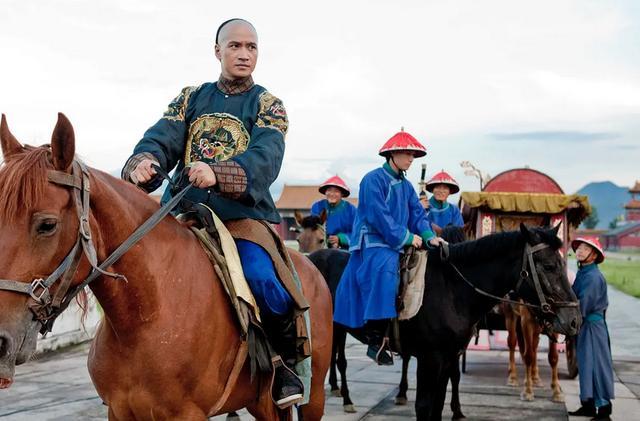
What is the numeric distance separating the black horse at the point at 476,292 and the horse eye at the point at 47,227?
3.85 meters

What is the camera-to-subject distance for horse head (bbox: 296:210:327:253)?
31.3 ft

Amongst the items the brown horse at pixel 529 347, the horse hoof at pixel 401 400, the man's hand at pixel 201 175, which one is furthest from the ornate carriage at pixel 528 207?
the man's hand at pixel 201 175

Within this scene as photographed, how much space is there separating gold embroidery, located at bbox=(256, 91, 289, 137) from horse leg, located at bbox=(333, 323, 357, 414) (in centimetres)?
391

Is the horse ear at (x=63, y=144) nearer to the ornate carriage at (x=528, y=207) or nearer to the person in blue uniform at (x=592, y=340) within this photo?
the person in blue uniform at (x=592, y=340)

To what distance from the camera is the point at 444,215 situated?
9.21 meters

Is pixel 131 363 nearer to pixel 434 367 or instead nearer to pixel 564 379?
pixel 434 367

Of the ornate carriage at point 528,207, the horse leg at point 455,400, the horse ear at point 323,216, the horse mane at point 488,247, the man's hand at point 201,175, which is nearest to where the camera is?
the man's hand at point 201,175

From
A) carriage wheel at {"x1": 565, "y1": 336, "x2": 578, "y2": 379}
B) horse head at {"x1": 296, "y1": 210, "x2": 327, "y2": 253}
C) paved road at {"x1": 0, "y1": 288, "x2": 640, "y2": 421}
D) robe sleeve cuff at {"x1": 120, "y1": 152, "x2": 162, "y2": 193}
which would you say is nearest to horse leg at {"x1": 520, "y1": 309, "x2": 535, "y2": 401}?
paved road at {"x1": 0, "y1": 288, "x2": 640, "y2": 421}

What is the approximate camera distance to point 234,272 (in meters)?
2.93

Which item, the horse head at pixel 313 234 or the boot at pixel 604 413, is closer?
the boot at pixel 604 413

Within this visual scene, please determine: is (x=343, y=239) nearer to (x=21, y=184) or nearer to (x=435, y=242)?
(x=435, y=242)

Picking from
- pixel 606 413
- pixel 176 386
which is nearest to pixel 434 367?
→ pixel 606 413

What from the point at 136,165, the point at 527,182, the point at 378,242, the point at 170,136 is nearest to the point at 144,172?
the point at 136,165

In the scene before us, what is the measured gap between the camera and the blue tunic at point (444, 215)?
30.2 feet
